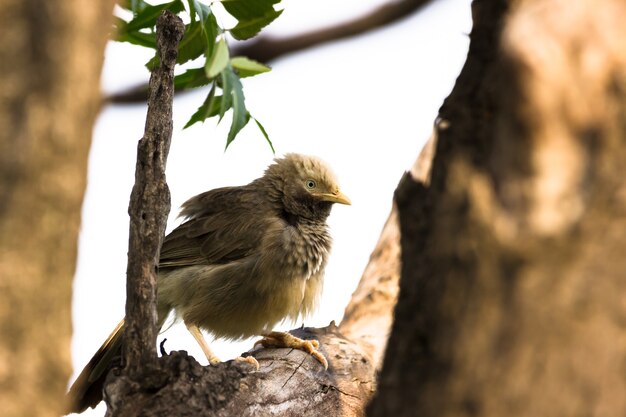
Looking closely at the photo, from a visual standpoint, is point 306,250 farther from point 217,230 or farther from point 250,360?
point 250,360

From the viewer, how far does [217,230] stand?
5512 mm

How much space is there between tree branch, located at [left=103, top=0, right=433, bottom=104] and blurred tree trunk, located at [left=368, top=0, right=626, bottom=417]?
1530 millimetres

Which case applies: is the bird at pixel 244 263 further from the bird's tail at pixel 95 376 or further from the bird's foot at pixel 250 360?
the bird's foot at pixel 250 360

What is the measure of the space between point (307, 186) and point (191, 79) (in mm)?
2481

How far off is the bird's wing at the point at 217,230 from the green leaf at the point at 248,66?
2159 millimetres

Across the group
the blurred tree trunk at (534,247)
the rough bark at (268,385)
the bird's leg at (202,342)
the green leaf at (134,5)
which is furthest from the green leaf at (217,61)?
the bird's leg at (202,342)

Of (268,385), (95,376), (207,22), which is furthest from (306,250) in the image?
(207,22)


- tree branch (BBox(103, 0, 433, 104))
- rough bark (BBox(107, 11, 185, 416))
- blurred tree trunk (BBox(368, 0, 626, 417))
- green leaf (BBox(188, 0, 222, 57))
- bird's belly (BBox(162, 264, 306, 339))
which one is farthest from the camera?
bird's belly (BBox(162, 264, 306, 339))

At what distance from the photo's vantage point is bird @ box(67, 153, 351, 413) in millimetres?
5168

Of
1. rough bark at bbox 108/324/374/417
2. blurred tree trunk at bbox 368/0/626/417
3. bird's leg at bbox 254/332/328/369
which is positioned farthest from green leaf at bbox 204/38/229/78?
bird's leg at bbox 254/332/328/369

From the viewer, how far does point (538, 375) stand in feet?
5.40

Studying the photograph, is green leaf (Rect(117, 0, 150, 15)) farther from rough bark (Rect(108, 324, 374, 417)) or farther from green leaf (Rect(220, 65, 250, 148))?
rough bark (Rect(108, 324, 374, 417))

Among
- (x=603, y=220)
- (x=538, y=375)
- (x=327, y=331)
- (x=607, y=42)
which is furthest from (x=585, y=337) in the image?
(x=327, y=331)

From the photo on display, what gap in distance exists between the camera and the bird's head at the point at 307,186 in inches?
230
